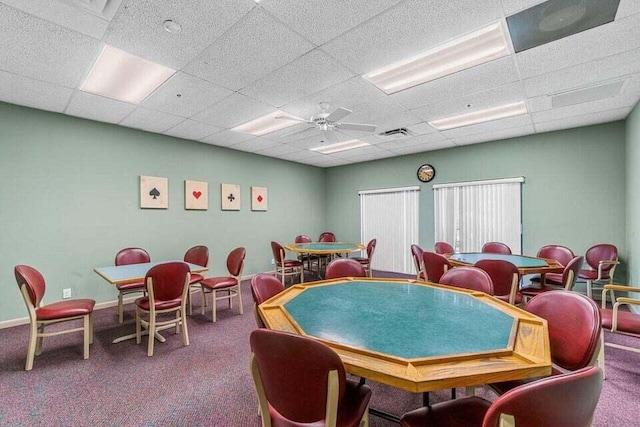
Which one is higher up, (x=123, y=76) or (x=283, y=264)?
(x=123, y=76)

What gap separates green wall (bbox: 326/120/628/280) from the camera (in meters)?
4.25

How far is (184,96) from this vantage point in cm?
333

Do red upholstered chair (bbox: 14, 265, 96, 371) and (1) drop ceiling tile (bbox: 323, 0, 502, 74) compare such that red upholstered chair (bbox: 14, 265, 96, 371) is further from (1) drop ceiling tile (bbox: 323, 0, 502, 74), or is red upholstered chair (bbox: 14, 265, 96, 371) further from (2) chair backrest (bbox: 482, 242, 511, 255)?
(2) chair backrest (bbox: 482, 242, 511, 255)

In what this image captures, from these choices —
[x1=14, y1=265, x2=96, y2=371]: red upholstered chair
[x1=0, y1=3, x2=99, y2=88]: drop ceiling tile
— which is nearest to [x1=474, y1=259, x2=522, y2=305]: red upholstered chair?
[x1=14, y1=265, x2=96, y2=371]: red upholstered chair

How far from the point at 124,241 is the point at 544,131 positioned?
23.5ft

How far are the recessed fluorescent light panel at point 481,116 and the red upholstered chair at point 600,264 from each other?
2.37m

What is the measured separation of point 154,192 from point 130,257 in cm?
121

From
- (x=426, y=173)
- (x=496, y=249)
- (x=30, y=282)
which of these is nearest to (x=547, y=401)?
(x=30, y=282)

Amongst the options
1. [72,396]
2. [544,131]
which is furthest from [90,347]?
[544,131]

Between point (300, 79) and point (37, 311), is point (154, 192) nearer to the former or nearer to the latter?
point (37, 311)

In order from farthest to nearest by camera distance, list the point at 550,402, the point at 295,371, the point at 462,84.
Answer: the point at 462,84
the point at 295,371
the point at 550,402

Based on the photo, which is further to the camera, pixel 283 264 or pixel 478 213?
pixel 478 213

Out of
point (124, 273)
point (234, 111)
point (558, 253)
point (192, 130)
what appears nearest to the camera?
point (124, 273)

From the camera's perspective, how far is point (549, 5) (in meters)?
1.92
